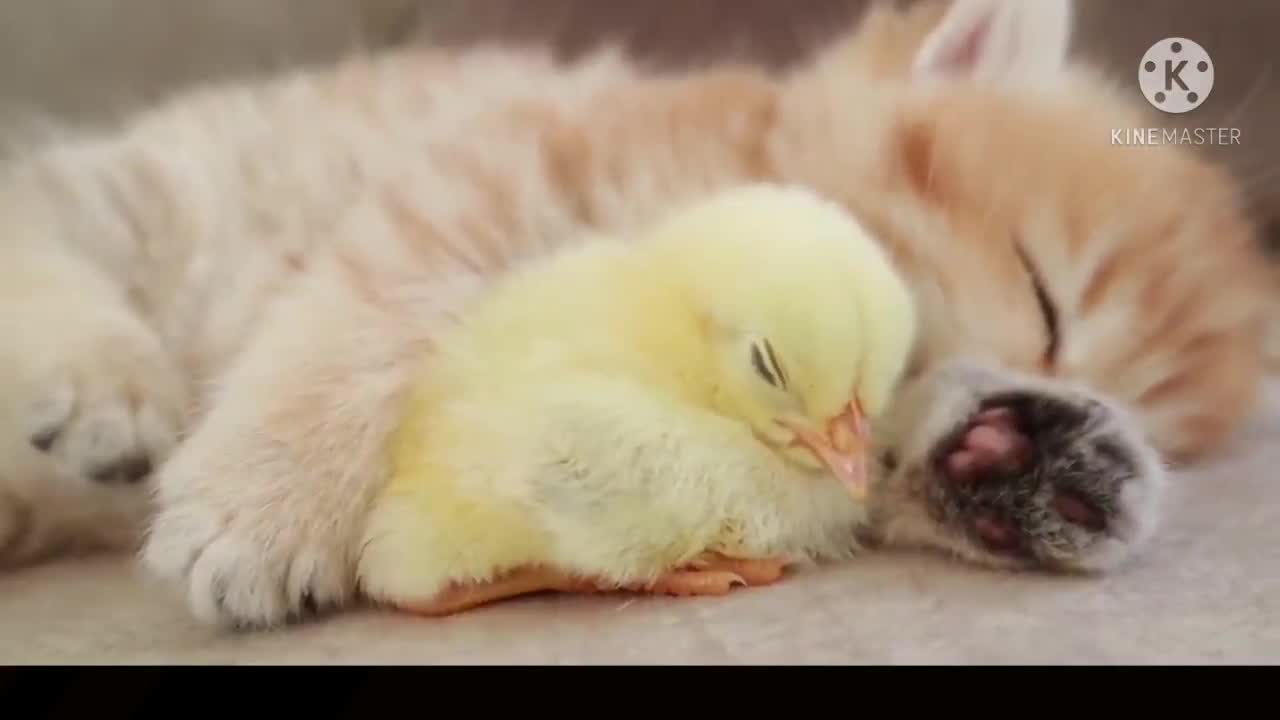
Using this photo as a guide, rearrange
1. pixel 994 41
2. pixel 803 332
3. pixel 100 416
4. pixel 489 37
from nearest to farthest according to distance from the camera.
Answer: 1. pixel 803 332
2. pixel 100 416
3. pixel 994 41
4. pixel 489 37

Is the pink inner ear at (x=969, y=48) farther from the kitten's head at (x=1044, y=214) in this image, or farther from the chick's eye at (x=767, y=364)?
the chick's eye at (x=767, y=364)

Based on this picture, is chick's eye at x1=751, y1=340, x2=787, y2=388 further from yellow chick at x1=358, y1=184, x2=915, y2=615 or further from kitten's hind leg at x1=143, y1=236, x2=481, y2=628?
kitten's hind leg at x1=143, y1=236, x2=481, y2=628

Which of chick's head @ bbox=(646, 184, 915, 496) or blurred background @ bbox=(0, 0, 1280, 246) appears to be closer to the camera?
chick's head @ bbox=(646, 184, 915, 496)

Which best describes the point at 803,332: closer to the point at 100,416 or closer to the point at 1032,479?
the point at 1032,479

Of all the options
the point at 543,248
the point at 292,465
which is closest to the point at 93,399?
the point at 292,465

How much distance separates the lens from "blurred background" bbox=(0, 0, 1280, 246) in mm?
927

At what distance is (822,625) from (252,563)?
29 cm

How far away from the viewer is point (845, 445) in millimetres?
623

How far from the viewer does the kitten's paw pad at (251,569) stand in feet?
2.12

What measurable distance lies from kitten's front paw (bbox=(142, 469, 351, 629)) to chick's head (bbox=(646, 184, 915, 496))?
22 centimetres

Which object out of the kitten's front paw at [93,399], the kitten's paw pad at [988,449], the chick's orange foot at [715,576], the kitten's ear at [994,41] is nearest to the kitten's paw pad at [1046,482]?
the kitten's paw pad at [988,449]

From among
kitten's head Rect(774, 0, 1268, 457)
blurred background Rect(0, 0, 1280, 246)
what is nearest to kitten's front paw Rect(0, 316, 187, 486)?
blurred background Rect(0, 0, 1280, 246)

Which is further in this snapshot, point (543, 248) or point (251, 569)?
point (543, 248)
